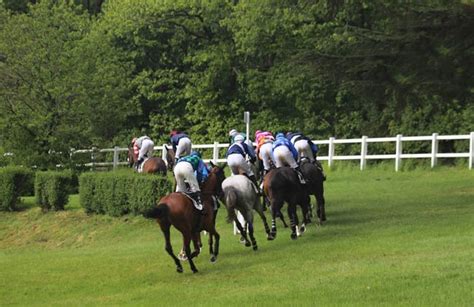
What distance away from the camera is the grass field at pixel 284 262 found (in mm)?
14438

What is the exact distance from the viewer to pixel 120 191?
97.2ft

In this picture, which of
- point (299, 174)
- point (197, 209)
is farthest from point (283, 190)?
point (197, 209)

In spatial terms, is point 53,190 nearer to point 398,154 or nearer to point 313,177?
point 313,177

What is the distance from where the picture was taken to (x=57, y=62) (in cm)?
4128

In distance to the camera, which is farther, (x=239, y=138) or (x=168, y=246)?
(x=239, y=138)

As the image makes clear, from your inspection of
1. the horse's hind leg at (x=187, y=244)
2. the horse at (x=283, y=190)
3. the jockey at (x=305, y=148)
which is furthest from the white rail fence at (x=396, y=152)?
the horse's hind leg at (x=187, y=244)

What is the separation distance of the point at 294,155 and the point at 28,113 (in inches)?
803

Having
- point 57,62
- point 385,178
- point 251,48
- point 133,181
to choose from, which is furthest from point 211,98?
point 133,181

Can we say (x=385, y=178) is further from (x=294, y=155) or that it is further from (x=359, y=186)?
(x=294, y=155)

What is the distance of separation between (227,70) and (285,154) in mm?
32784

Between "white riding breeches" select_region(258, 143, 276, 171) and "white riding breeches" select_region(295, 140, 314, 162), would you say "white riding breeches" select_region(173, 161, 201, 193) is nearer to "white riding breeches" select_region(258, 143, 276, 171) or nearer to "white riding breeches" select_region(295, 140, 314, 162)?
"white riding breeches" select_region(258, 143, 276, 171)

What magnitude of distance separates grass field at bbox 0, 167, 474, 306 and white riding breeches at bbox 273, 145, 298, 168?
167cm

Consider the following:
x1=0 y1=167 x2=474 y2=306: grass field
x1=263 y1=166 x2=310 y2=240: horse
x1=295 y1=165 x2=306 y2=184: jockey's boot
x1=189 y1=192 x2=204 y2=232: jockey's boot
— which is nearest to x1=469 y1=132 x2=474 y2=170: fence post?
x1=0 y1=167 x2=474 y2=306: grass field

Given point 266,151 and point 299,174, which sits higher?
point 266,151
